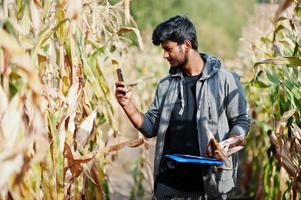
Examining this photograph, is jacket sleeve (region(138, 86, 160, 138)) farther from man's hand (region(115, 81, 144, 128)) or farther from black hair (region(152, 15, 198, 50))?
black hair (region(152, 15, 198, 50))

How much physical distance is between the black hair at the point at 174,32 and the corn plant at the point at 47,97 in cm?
16

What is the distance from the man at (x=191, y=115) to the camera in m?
3.20

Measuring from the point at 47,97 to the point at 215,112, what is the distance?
2.77 feet

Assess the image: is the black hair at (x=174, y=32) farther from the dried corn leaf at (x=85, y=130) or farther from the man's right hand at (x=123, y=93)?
the dried corn leaf at (x=85, y=130)

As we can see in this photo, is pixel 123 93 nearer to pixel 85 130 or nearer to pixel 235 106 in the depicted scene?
pixel 85 130

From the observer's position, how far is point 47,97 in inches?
107

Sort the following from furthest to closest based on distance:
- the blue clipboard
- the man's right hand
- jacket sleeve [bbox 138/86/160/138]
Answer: jacket sleeve [bbox 138/86/160/138] < the man's right hand < the blue clipboard

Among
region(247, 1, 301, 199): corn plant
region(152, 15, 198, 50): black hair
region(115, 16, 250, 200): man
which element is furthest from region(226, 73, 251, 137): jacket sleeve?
region(152, 15, 198, 50): black hair

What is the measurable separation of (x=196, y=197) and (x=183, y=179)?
10 cm

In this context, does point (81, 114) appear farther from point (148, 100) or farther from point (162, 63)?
point (162, 63)

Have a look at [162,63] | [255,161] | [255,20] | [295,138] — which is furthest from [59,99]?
[162,63]

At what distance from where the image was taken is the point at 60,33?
2.81 m

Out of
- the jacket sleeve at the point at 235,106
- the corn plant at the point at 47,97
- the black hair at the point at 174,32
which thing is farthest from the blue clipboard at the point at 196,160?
the black hair at the point at 174,32

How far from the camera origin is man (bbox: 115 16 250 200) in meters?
3.20
